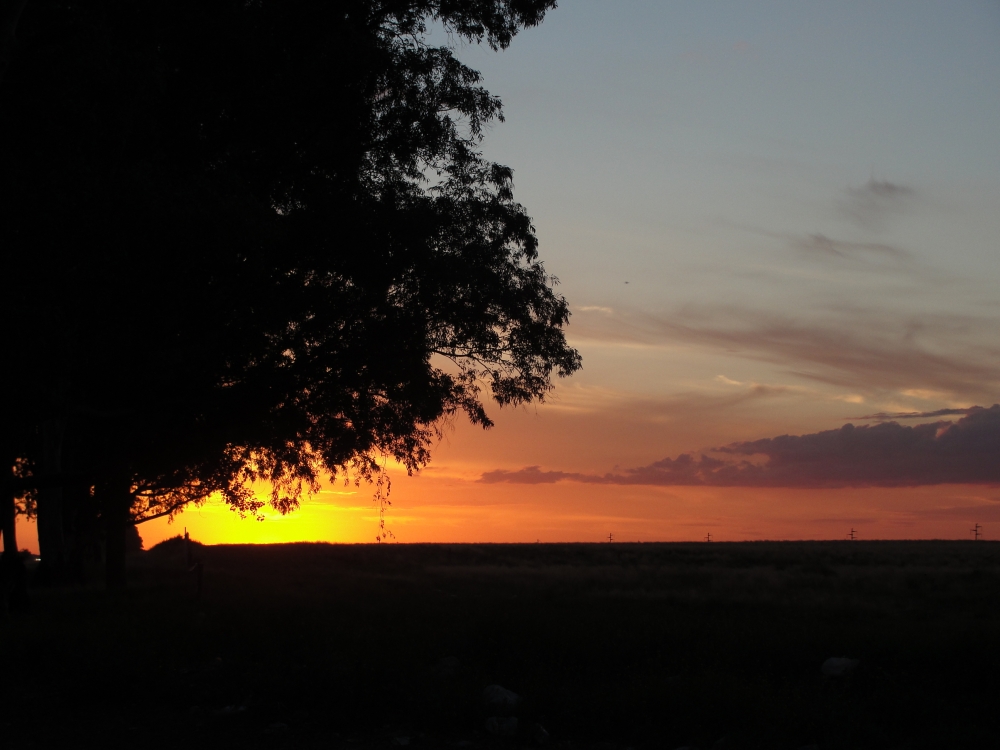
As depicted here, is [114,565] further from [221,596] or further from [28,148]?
[28,148]

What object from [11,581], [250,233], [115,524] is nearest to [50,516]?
[115,524]

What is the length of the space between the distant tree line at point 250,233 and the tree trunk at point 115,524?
6330 millimetres

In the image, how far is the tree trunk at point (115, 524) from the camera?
2356 centimetres

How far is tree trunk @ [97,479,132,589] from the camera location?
23.6 metres

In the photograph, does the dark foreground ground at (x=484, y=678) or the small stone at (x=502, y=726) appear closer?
the dark foreground ground at (x=484, y=678)

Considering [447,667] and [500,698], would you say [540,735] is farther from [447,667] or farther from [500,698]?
[447,667]

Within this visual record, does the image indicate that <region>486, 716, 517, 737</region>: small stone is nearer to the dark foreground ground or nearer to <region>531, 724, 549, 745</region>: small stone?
the dark foreground ground

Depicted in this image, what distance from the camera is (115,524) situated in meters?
24.7

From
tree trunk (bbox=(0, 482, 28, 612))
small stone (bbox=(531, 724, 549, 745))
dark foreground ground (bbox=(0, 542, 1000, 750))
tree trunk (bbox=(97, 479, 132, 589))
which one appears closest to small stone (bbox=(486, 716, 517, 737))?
dark foreground ground (bbox=(0, 542, 1000, 750))

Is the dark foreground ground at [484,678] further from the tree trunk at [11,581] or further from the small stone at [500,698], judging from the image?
the tree trunk at [11,581]

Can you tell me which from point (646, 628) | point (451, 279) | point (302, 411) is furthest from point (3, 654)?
point (646, 628)

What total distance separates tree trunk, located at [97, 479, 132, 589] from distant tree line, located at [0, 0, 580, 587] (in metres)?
6.33

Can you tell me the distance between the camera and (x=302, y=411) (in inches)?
635

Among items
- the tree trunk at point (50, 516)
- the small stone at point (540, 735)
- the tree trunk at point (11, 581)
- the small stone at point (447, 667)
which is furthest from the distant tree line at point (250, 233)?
the small stone at point (540, 735)
